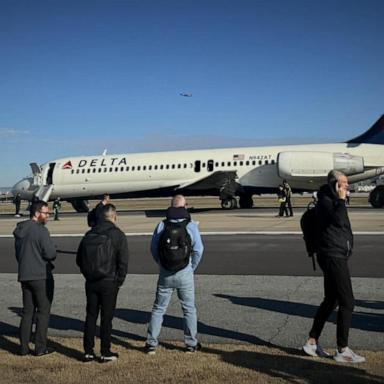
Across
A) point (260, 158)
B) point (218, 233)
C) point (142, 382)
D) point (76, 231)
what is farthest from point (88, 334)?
point (260, 158)

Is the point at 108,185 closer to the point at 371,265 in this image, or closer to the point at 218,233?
the point at 218,233

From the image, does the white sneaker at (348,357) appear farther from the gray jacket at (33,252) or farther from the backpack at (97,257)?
the gray jacket at (33,252)

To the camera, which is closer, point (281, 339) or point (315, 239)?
point (315, 239)

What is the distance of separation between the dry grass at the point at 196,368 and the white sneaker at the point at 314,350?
8cm

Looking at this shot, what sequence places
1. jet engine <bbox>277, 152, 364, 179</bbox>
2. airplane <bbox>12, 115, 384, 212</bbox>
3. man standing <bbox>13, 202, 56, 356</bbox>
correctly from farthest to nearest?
airplane <bbox>12, 115, 384, 212</bbox> < jet engine <bbox>277, 152, 364, 179</bbox> < man standing <bbox>13, 202, 56, 356</bbox>

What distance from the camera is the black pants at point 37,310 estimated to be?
5945mm

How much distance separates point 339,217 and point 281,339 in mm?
1674

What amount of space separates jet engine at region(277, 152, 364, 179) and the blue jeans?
24788mm

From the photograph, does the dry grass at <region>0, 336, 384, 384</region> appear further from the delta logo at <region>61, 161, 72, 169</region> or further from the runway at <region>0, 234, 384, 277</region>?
the delta logo at <region>61, 161, 72, 169</region>

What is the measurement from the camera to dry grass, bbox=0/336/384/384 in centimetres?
495

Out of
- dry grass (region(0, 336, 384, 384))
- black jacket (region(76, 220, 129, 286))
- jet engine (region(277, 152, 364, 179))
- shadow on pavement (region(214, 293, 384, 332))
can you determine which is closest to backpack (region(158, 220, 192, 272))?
black jacket (region(76, 220, 129, 286))

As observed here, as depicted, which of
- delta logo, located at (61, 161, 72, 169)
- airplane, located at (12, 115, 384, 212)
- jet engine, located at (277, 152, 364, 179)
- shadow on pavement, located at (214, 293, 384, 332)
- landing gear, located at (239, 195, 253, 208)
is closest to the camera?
shadow on pavement, located at (214, 293, 384, 332)

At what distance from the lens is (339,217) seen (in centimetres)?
546

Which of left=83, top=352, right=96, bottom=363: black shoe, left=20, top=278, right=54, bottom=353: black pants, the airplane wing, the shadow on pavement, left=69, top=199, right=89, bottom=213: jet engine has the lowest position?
left=83, top=352, right=96, bottom=363: black shoe
